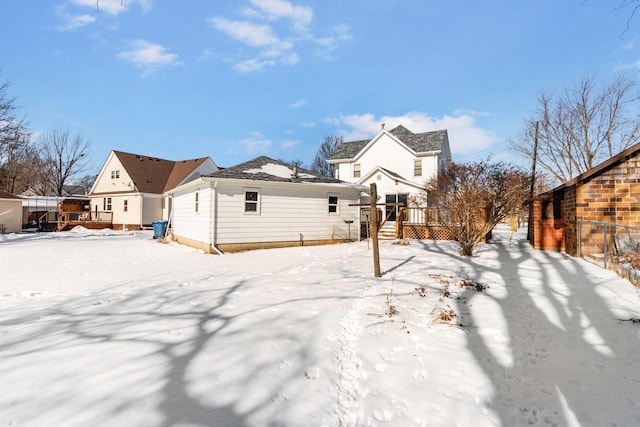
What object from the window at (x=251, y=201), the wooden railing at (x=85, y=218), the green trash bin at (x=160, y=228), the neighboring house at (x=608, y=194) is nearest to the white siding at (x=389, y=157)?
the neighboring house at (x=608, y=194)

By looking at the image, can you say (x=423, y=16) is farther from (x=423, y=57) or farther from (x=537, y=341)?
(x=537, y=341)

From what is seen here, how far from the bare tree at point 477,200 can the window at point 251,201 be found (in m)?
7.43

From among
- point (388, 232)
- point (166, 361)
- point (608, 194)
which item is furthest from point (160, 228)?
point (608, 194)

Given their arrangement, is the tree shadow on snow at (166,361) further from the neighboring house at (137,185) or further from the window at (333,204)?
the neighboring house at (137,185)

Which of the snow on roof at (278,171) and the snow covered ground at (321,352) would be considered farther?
the snow on roof at (278,171)

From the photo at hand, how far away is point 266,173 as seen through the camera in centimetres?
1323

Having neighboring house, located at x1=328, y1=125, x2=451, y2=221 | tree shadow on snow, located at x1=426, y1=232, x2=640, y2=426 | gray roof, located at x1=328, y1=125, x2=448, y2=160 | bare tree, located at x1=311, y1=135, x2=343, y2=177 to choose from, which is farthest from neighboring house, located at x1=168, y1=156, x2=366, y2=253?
bare tree, located at x1=311, y1=135, x2=343, y2=177

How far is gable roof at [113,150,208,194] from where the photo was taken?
82.5 feet

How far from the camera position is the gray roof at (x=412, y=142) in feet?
79.2

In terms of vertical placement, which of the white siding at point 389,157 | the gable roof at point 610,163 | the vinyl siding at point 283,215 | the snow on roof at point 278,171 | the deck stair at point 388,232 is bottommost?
the deck stair at point 388,232

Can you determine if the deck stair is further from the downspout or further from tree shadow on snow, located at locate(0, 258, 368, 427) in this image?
tree shadow on snow, located at locate(0, 258, 368, 427)

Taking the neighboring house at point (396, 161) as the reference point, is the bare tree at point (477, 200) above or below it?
below

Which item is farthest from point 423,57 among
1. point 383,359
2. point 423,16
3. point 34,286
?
point 34,286

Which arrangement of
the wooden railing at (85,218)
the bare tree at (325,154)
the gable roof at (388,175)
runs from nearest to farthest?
1. the gable roof at (388,175)
2. the wooden railing at (85,218)
3. the bare tree at (325,154)
